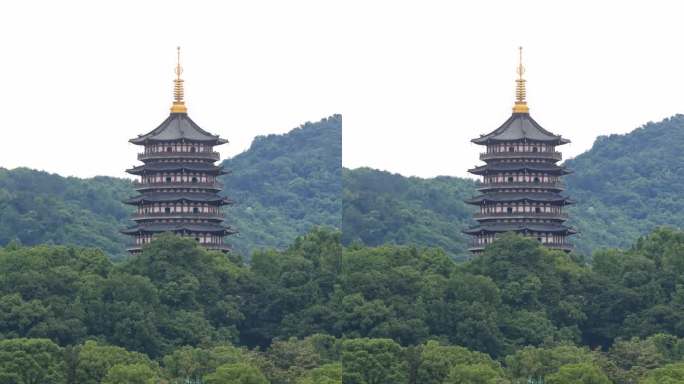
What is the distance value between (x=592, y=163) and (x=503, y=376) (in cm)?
9627

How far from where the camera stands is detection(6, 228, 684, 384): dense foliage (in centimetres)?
6231

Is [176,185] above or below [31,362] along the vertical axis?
above

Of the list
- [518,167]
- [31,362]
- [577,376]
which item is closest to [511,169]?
[518,167]

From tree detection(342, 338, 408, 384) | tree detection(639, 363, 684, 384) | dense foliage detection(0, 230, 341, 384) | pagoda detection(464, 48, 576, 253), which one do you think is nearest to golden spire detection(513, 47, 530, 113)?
pagoda detection(464, 48, 576, 253)

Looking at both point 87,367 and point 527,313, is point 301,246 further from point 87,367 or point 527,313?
point 87,367

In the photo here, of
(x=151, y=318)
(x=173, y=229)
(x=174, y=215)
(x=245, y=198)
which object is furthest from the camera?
(x=245, y=198)

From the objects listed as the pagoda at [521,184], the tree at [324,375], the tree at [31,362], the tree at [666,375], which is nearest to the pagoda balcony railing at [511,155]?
the pagoda at [521,184]

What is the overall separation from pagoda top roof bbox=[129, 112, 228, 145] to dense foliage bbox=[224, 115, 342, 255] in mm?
33979

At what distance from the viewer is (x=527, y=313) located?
238 ft

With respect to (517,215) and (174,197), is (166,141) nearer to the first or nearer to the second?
(174,197)

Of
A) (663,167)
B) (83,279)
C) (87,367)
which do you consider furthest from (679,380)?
(663,167)

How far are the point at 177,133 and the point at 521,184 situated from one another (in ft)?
48.0

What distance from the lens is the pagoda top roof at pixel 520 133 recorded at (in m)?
84.2

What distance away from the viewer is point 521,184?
275 feet
